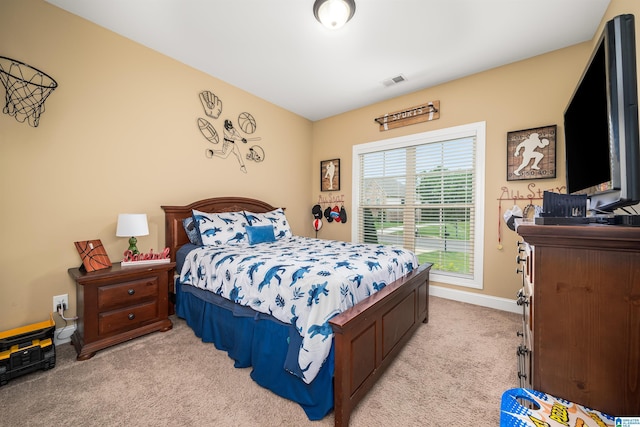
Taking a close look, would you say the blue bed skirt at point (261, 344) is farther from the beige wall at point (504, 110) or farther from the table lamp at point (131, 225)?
the beige wall at point (504, 110)

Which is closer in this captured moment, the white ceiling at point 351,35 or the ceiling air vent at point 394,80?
the white ceiling at point 351,35

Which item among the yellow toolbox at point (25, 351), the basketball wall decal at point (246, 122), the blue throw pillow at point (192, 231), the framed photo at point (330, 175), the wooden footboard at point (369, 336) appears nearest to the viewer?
the wooden footboard at point (369, 336)

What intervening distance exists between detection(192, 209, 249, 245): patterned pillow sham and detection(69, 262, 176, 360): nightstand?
18.2 inches

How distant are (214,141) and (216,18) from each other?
4.43 ft

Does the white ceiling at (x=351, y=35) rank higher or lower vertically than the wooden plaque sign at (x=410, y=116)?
higher

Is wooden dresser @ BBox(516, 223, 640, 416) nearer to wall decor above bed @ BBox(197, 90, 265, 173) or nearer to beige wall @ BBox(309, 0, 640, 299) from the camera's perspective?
beige wall @ BBox(309, 0, 640, 299)

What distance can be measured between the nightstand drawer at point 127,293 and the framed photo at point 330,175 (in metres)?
2.89

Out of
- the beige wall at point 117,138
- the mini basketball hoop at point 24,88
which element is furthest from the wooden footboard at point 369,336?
the mini basketball hoop at point 24,88

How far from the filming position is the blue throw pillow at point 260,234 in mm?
2889

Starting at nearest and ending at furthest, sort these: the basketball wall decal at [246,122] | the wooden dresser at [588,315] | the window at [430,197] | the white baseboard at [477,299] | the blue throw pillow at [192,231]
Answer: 1. the wooden dresser at [588,315]
2. the blue throw pillow at [192,231]
3. the white baseboard at [477,299]
4. the window at [430,197]
5. the basketball wall decal at [246,122]

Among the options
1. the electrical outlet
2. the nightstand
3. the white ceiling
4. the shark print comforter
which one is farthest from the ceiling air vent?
the electrical outlet

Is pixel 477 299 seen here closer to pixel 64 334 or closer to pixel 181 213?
pixel 181 213

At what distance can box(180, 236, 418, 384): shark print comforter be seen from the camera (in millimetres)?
1401

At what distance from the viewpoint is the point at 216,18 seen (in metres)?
2.22
